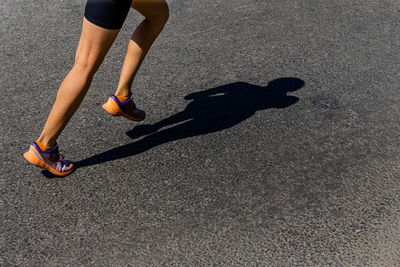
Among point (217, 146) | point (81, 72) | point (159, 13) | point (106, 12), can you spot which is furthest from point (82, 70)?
point (217, 146)

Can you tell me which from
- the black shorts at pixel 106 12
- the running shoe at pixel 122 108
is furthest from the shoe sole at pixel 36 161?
the black shorts at pixel 106 12

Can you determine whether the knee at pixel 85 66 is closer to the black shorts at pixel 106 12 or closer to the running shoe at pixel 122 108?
the black shorts at pixel 106 12

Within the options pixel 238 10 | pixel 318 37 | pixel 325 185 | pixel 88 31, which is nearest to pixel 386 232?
pixel 325 185

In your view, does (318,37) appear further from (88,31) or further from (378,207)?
(88,31)

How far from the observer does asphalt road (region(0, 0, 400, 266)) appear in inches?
128

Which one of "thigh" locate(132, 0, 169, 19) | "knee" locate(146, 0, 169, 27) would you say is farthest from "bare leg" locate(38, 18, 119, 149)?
"knee" locate(146, 0, 169, 27)

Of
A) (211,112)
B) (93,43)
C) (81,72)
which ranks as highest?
(93,43)

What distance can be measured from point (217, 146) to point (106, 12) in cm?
136

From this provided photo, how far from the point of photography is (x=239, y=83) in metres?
4.94

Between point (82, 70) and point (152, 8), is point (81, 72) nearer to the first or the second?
point (82, 70)

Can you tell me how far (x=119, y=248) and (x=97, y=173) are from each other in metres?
0.76

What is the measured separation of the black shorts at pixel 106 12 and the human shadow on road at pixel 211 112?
41.3 inches

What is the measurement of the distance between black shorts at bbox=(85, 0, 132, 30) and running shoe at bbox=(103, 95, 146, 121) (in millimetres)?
764

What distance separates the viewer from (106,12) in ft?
10.9
